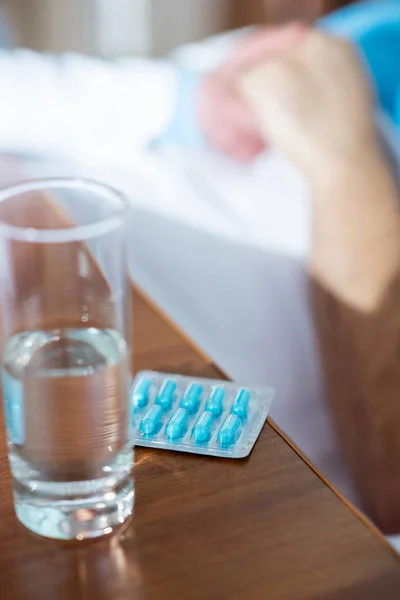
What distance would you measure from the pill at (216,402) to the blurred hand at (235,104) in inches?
23.1

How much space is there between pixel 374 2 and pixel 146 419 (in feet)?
3.28

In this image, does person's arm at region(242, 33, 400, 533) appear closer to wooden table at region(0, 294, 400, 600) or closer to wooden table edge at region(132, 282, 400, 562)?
wooden table edge at region(132, 282, 400, 562)

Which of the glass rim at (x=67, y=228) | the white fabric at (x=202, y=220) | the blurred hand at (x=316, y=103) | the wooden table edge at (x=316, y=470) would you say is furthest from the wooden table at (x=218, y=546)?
the blurred hand at (x=316, y=103)

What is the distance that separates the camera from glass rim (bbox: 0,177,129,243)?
35cm

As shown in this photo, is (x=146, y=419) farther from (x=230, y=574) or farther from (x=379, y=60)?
(x=379, y=60)

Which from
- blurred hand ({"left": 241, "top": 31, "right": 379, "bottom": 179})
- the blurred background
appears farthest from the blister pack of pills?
the blurred background

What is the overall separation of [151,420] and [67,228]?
5.6 inches

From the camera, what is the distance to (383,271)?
2.98ft

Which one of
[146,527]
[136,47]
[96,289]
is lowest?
[136,47]

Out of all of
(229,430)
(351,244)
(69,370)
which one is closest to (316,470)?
(229,430)

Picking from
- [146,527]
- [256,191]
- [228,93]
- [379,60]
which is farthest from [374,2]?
[146,527]

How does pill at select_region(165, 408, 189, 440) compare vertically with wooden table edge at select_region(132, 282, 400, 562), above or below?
above

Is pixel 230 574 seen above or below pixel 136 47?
above

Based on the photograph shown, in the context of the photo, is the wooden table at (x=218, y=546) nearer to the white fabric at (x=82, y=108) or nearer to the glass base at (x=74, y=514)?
the glass base at (x=74, y=514)
